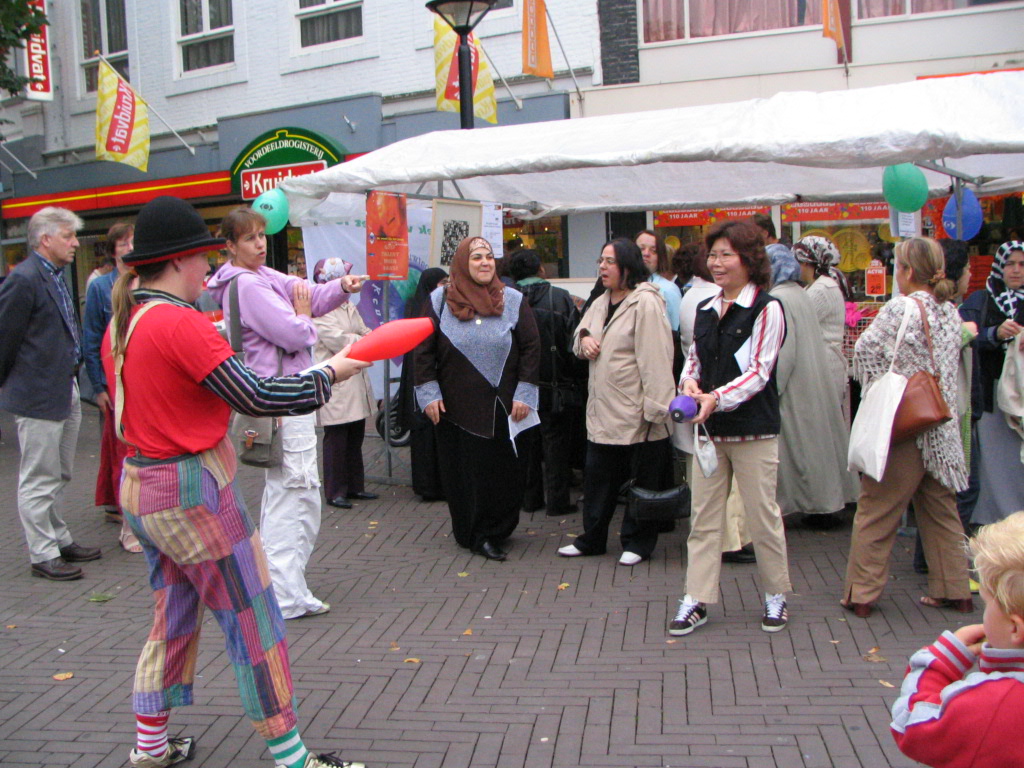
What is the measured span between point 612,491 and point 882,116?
105 inches

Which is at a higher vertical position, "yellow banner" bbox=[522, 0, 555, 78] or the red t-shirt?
"yellow banner" bbox=[522, 0, 555, 78]

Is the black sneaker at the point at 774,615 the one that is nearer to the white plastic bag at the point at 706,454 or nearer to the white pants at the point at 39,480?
the white plastic bag at the point at 706,454

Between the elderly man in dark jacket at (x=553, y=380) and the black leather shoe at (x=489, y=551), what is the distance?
702mm

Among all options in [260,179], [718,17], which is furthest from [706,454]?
[718,17]

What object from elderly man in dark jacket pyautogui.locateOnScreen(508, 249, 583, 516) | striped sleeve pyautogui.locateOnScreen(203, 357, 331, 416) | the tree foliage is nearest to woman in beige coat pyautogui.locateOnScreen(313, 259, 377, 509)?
elderly man in dark jacket pyautogui.locateOnScreen(508, 249, 583, 516)

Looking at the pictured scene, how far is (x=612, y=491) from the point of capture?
238 inches

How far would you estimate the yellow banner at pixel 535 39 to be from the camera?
11.6 meters

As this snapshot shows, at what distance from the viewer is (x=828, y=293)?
675 centimetres

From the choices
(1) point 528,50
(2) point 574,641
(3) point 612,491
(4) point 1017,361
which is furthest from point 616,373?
(1) point 528,50

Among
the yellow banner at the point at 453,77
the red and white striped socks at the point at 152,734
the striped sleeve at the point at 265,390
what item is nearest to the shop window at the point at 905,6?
the yellow banner at the point at 453,77

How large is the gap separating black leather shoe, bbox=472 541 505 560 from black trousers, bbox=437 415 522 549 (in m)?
0.03

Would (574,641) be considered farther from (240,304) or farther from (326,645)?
(240,304)

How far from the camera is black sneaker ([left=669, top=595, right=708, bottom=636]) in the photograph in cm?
476

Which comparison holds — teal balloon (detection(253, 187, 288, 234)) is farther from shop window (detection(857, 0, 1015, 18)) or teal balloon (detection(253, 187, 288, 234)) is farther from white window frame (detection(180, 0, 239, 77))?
white window frame (detection(180, 0, 239, 77))
